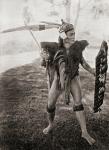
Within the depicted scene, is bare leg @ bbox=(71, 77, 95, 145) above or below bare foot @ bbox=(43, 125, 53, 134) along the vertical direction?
above

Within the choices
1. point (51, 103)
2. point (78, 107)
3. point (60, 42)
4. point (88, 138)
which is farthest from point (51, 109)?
point (60, 42)

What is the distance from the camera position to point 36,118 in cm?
379

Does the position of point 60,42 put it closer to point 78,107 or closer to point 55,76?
point 55,76

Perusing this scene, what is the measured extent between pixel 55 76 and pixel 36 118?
0.92 ft

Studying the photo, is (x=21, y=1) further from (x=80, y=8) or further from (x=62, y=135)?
(x=62, y=135)

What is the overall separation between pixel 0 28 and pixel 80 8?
1.70 ft

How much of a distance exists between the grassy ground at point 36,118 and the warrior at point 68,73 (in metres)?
0.03

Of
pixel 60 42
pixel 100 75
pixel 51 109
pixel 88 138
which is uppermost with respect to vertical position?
pixel 60 42

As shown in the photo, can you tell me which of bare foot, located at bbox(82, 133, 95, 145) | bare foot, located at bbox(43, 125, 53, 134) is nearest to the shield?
bare foot, located at bbox(82, 133, 95, 145)

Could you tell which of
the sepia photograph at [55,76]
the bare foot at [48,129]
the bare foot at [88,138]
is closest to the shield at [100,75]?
the sepia photograph at [55,76]

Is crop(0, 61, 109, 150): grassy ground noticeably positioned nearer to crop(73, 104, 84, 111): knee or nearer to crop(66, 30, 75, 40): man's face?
crop(73, 104, 84, 111): knee

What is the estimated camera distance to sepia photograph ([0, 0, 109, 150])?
3.72 metres

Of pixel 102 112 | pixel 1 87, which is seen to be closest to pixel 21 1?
pixel 1 87

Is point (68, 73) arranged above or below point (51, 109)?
above
